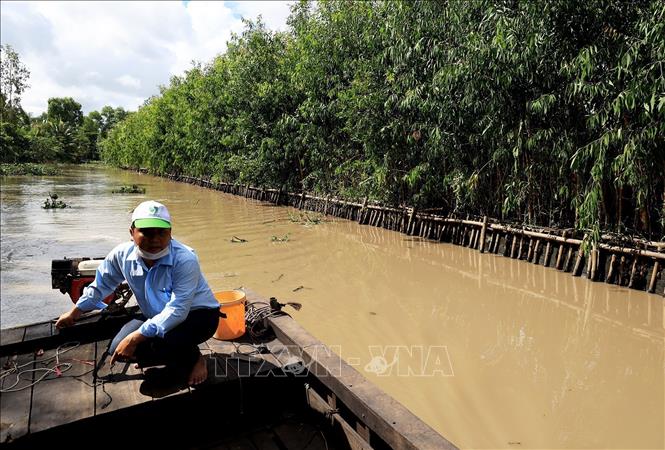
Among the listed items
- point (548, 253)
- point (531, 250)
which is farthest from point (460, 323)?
point (531, 250)

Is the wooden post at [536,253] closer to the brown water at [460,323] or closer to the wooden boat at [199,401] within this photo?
the brown water at [460,323]

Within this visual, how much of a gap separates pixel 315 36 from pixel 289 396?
44.1ft

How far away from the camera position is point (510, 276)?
8133 millimetres

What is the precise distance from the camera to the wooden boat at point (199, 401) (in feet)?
8.04

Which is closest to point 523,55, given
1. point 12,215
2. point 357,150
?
point 357,150

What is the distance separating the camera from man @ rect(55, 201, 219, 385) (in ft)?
8.50

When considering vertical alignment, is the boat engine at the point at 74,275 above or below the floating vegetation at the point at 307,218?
above

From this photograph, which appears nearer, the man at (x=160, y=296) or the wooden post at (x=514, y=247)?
the man at (x=160, y=296)

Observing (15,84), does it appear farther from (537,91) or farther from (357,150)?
(537,91)

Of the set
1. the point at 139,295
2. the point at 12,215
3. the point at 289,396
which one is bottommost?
the point at 12,215

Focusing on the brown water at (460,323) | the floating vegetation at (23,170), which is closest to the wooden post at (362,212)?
the brown water at (460,323)

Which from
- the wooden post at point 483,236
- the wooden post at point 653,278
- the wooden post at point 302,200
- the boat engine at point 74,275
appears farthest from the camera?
the wooden post at point 302,200

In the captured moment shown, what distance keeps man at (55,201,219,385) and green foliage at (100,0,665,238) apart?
5869 millimetres

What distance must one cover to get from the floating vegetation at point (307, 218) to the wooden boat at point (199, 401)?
11.0 meters
